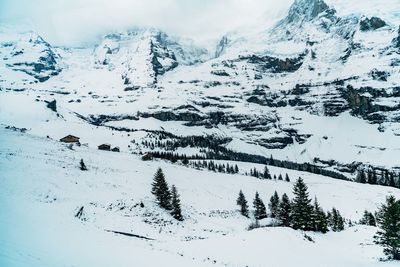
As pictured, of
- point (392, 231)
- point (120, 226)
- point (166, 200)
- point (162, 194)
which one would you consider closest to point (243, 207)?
point (166, 200)

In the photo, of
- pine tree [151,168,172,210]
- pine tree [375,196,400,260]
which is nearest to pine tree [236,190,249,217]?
pine tree [151,168,172,210]

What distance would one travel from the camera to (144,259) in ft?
92.3

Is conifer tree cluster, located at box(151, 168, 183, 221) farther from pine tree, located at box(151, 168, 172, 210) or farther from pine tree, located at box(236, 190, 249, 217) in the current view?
pine tree, located at box(236, 190, 249, 217)

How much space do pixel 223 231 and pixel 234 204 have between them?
30856 mm

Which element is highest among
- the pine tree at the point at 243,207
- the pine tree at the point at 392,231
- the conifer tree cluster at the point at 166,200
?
the pine tree at the point at 392,231

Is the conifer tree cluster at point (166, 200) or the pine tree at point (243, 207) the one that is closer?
the conifer tree cluster at point (166, 200)

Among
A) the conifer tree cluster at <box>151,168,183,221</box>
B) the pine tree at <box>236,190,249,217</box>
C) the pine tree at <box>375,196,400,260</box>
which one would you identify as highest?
the pine tree at <box>375,196,400,260</box>

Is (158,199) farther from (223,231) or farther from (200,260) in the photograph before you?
(200,260)

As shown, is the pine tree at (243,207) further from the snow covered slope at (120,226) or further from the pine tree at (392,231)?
the pine tree at (392,231)

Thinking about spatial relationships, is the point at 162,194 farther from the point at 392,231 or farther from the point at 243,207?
the point at 392,231

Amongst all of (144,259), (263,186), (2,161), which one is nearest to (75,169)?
(2,161)

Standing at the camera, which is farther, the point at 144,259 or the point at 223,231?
the point at 223,231

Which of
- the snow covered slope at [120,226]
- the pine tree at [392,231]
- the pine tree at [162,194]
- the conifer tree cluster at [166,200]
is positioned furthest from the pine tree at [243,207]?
the pine tree at [392,231]

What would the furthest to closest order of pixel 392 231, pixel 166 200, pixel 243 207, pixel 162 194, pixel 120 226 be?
pixel 243 207 → pixel 162 194 → pixel 166 200 → pixel 120 226 → pixel 392 231
